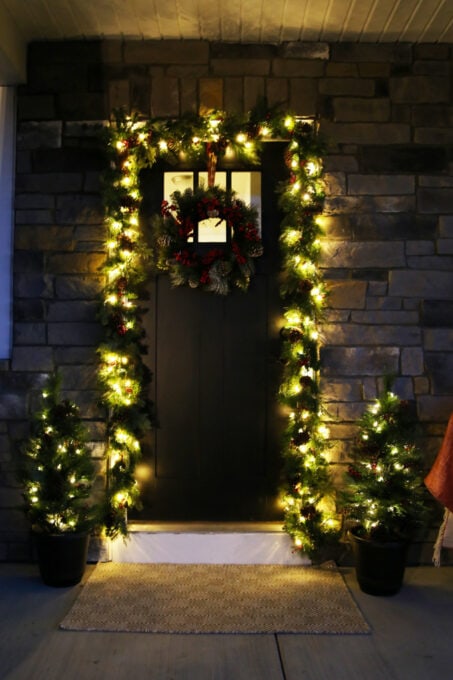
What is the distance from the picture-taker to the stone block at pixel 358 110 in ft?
11.7

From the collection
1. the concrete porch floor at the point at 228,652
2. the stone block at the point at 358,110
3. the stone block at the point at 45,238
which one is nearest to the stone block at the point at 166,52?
the stone block at the point at 358,110

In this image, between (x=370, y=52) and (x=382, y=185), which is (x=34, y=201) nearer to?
(x=382, y=185)

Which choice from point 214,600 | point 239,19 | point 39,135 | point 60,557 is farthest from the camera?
point 39,135

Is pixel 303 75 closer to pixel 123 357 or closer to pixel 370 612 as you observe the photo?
pixel 123 357

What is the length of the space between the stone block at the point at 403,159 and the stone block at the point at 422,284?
602mm

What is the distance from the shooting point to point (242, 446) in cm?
363

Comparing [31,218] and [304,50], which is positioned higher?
[304,50]

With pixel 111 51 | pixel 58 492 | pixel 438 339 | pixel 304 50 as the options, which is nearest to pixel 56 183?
pixel 111 51

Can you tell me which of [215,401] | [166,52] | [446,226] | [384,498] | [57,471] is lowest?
[384,498]

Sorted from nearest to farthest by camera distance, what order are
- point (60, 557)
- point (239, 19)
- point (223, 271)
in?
1. point (60, 557)
2. point (239, 19)
3. point (223, 271)

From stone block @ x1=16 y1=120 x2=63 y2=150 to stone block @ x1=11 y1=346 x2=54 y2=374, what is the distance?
1.18m

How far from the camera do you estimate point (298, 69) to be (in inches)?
140

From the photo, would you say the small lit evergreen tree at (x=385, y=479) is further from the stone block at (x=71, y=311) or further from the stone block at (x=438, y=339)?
the stone block at (x=71, y=311)

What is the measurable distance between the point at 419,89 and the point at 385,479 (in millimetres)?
2227
